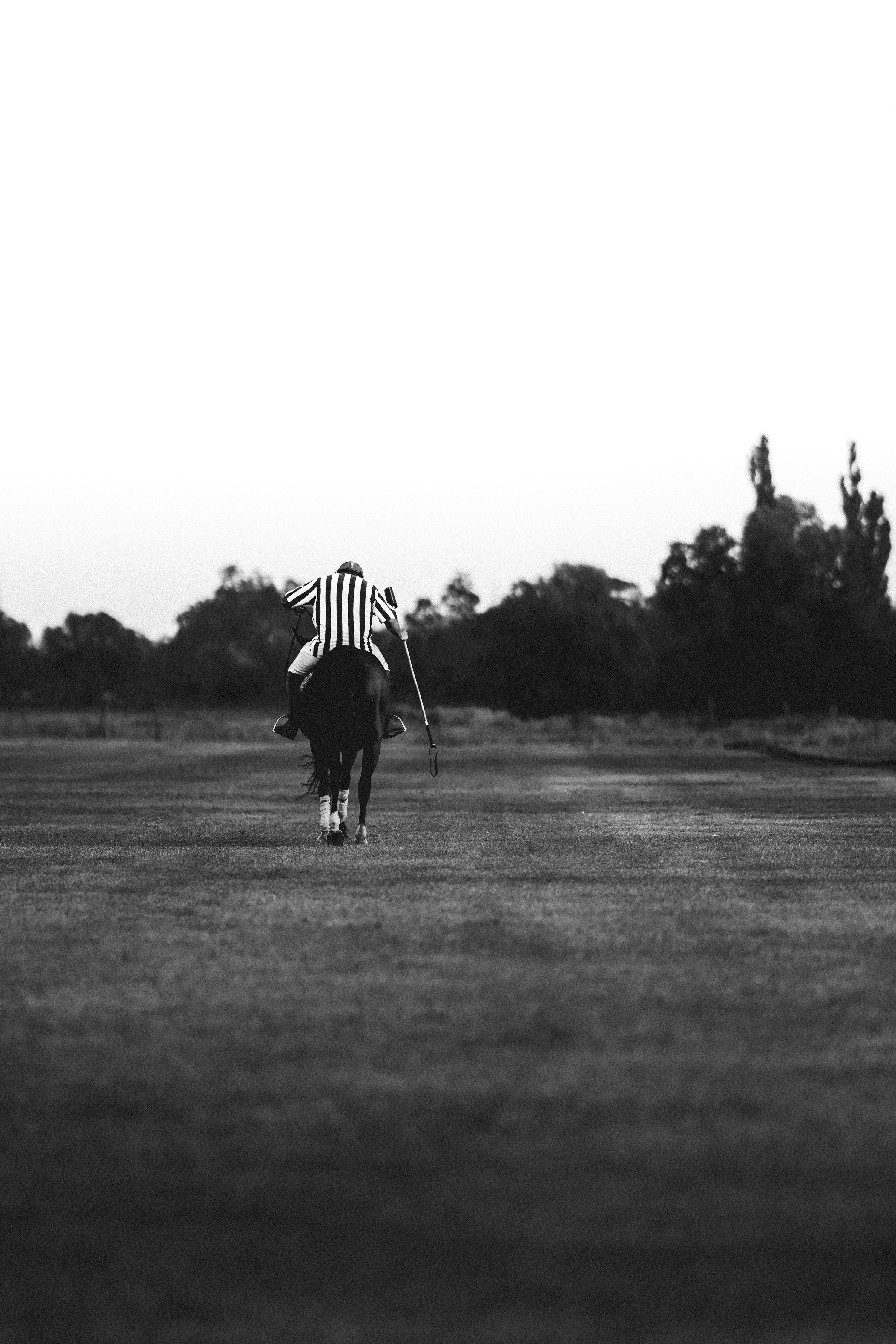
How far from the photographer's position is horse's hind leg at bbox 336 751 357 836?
17.4 m

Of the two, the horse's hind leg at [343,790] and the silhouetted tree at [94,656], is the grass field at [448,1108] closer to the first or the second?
the horse's hind leg at [343,790]

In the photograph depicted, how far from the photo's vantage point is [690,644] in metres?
122

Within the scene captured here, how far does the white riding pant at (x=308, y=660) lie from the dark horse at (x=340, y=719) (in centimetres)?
16

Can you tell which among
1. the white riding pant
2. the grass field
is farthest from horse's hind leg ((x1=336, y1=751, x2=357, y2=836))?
the grass field

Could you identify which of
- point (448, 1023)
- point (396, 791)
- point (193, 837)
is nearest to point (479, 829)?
point (193, 837)

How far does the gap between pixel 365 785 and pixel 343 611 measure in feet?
4.80

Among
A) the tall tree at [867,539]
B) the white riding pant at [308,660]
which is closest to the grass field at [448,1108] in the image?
the white riding pant at [308,660]

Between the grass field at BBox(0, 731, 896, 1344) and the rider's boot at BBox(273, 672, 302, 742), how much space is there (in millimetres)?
4398

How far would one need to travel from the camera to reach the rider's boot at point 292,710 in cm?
1819

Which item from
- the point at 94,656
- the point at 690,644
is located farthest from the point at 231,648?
the point at 690,644

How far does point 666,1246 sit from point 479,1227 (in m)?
0.40

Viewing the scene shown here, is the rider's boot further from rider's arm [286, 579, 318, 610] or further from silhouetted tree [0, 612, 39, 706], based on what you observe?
silhouetted tree [0, 612, 39, 706]

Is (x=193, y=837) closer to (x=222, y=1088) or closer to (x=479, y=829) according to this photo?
(x=479, y=829)

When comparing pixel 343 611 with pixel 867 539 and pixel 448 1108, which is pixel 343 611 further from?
pixel 867 539
